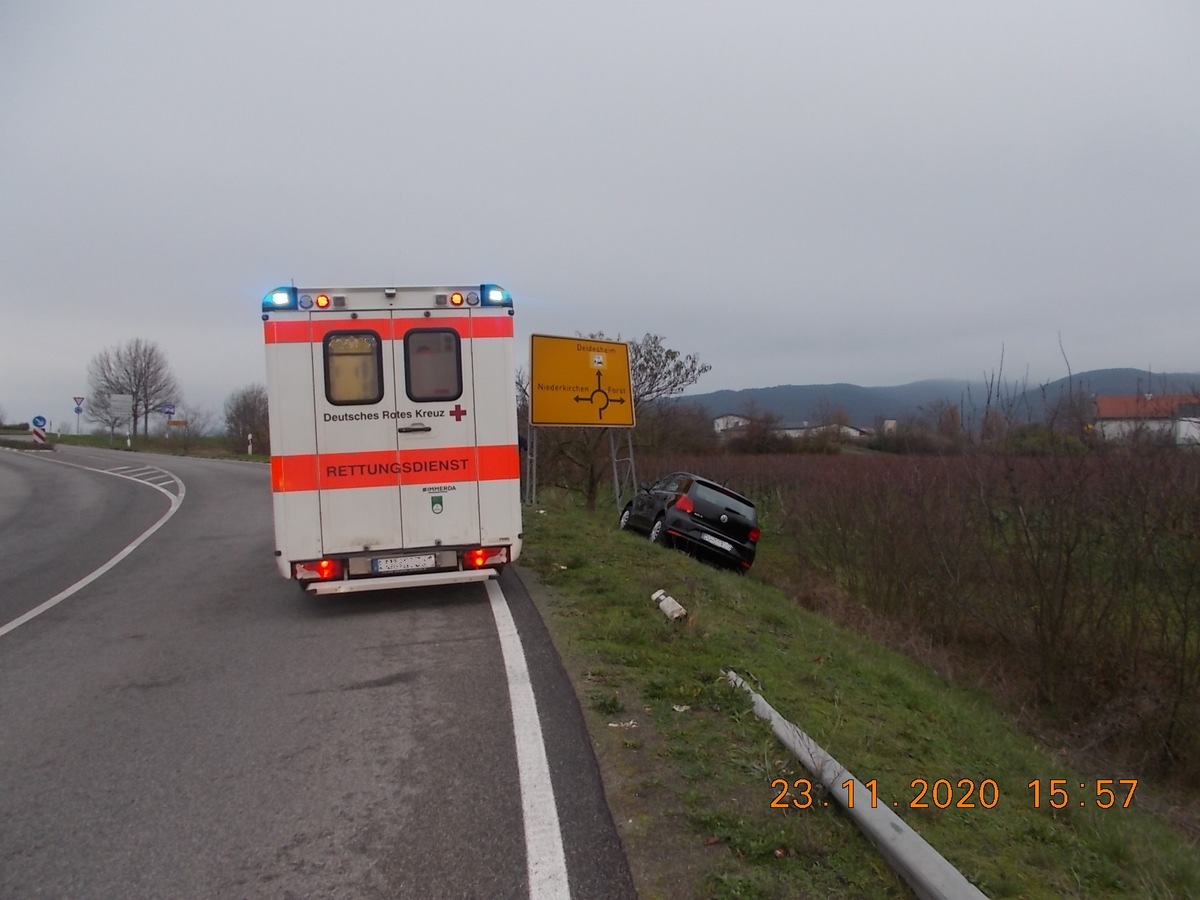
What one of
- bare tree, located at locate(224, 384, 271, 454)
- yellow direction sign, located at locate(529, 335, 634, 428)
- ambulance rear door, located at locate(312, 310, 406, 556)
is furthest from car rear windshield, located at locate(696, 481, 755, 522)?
bare tree, located at locate(224, 384, 271, 454)

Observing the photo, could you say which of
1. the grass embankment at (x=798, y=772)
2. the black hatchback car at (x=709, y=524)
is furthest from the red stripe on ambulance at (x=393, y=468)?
the black hatchback car at (x=709, y=524)

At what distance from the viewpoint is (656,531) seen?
14969 mm

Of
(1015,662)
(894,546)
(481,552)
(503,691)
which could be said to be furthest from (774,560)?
(503,691)

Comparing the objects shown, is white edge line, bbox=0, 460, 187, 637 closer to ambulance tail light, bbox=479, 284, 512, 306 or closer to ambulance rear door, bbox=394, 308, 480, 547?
ambulance rear door, bbox=394, 308, 480, 547

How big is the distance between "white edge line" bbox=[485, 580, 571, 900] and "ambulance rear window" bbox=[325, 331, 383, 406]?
2.85 metres

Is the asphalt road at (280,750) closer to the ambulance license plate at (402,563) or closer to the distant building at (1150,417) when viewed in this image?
the ambulance license plate at (402,563)

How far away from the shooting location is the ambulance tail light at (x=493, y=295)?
7.95m

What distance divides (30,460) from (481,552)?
38005mm

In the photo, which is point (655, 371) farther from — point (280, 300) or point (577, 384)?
point (280, 300)

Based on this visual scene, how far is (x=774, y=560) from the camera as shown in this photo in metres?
18.3

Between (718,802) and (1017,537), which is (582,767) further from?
(1017,537)

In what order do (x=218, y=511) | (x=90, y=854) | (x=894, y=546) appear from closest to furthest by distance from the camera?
(x=90, y=854) → (x=894, y=546) → (x=218, y=511)

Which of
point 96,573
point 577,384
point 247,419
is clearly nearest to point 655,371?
point 577,384

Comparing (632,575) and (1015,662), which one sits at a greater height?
(632,575)
